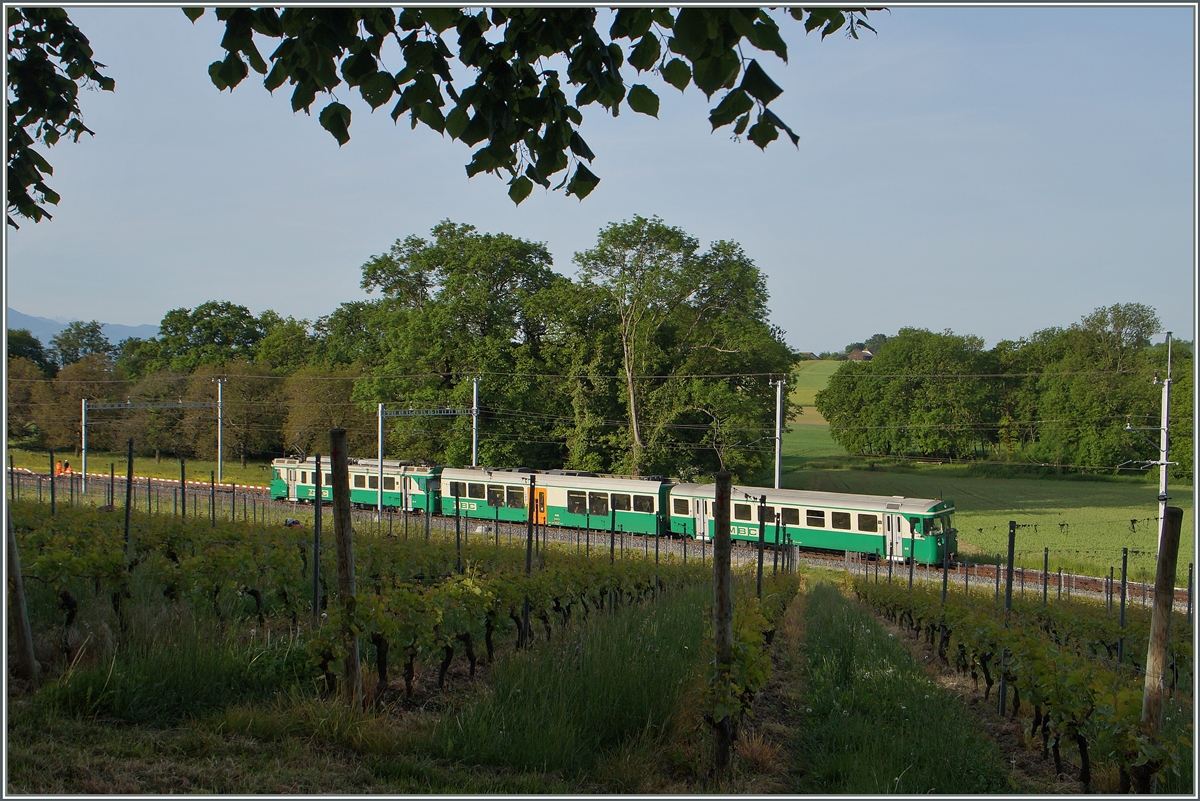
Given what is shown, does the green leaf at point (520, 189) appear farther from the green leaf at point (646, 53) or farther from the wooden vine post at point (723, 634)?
the wooden vine post at point (723, 634)

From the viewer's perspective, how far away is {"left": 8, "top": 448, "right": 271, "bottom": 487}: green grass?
4544cm

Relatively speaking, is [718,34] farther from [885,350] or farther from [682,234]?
[885,350]

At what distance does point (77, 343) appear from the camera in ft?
224

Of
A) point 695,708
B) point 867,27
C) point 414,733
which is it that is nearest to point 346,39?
point 867,27

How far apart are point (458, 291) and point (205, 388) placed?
1937 centimetres

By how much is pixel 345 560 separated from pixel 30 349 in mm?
73355

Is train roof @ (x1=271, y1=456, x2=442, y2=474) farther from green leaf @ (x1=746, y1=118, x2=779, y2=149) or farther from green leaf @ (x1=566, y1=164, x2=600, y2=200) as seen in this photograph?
green leaf @ (x1=746, y1=118, x2=779, y2=149)

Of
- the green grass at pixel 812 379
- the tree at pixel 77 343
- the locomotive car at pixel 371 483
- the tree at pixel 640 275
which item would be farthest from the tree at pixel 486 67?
the tree at pixel 77 343

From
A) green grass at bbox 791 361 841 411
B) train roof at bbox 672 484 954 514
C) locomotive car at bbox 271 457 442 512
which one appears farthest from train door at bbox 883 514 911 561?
green grass at bbox 791 361 841 411

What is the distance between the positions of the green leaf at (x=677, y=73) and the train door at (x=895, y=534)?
836 inches

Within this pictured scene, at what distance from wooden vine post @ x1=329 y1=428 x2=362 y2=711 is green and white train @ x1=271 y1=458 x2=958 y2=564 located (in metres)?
16.3

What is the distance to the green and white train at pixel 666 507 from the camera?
22.5 meters

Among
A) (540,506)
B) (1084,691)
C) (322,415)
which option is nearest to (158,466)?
(322,415)

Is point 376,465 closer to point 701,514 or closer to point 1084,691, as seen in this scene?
point 701,514
